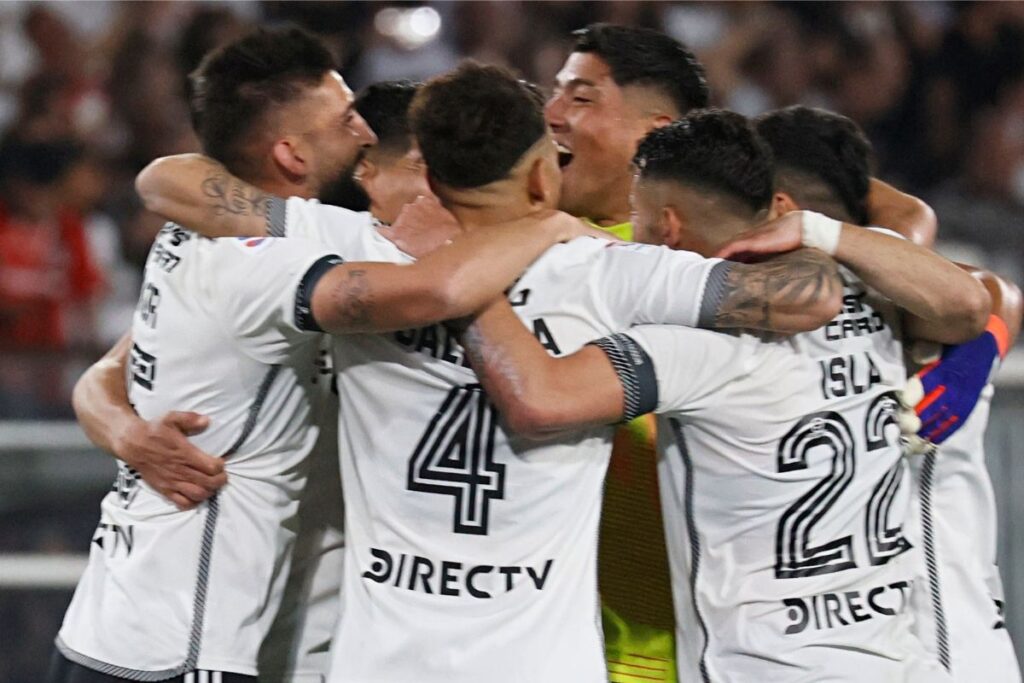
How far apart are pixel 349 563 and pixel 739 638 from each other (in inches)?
27.1

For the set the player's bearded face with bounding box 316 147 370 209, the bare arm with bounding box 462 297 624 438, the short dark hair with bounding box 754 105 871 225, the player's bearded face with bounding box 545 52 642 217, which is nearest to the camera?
the bare arm with bounding box 462 297 624 438

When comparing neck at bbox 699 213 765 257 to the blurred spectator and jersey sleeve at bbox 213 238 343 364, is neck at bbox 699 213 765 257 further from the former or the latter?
the blurred spectator

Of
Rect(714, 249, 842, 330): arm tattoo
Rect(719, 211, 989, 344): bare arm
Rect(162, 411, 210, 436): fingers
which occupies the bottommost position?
Rect(162, 411, 210, 436): fingers

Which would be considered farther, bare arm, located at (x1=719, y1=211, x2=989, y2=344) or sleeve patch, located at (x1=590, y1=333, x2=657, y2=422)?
bare arm, located at (x1=719, y1=211, x2=989, y2=344)

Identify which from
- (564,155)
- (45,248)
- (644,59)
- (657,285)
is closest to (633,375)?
(657,285)

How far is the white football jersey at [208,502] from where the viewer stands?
8.66 feet

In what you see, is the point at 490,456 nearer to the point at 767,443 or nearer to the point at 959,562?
the point at 767,443

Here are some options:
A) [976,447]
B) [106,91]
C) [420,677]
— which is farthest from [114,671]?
[106,91]

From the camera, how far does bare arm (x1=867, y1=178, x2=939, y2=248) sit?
9.89 feet

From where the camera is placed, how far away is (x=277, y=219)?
8.78 feet

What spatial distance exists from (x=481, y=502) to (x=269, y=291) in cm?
52

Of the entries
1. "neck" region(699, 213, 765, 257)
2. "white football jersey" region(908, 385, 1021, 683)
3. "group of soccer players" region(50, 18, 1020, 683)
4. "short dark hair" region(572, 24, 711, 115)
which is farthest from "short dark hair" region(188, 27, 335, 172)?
"white football jersey" region(908, 385, 1021, 683)

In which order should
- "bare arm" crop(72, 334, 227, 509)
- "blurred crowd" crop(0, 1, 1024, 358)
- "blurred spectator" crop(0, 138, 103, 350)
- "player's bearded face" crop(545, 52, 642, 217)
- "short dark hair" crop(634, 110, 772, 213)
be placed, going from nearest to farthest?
"short dark hair" crop(634, 110, 772, 213) → "bare arm" crop(72, 334, 227, 509) → "player's bearded face" crop(545, 52, 642, 217) → "blurred spectator" crop(0, 138, 103, 350) → "blurred crowd" crop(0, 1, 1024, 358)

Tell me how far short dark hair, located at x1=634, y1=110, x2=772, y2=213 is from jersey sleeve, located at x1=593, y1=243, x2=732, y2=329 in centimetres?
15
